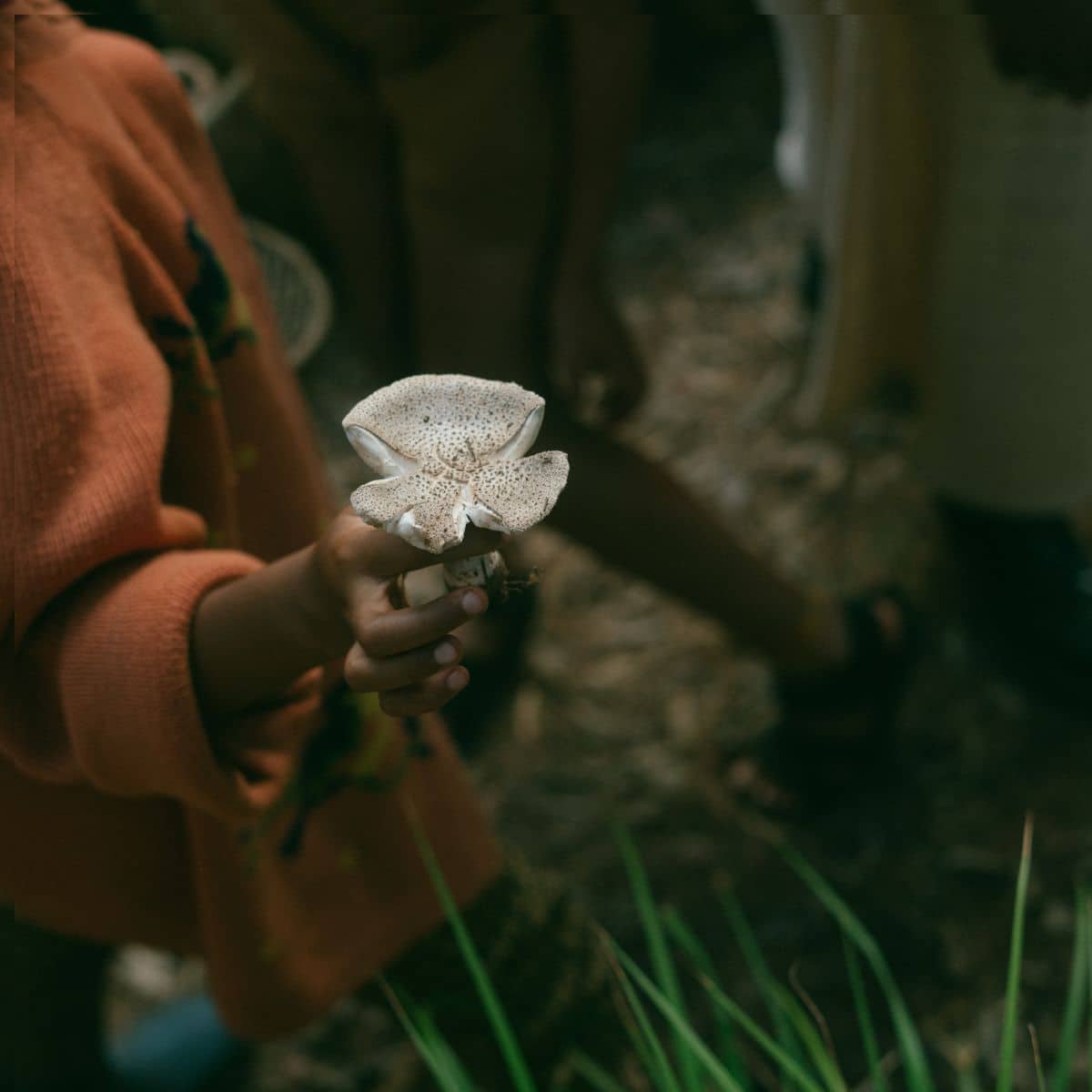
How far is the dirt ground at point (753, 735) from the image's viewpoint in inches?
43.2

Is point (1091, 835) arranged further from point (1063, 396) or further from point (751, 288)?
point (751, 288)

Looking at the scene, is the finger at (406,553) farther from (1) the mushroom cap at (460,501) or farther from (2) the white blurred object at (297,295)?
(2) the white blurred object at (297,295)

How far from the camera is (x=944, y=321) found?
1119 mm

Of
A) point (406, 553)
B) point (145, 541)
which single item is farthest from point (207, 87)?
point (406, 553)

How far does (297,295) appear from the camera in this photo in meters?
1.06

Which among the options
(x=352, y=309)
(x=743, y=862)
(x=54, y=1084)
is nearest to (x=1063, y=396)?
(x=743, y=862)

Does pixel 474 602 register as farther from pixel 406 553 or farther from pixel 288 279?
pixel 288 279

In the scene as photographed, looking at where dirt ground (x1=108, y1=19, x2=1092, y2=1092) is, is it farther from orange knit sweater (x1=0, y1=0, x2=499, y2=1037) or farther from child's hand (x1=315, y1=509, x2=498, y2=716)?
child's hand (x1=315, y1=509, x2=498, y2=716)

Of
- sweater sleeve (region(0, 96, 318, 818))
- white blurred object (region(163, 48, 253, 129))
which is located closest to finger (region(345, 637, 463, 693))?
sweater sleeve (region(0, 96, 318, 818))

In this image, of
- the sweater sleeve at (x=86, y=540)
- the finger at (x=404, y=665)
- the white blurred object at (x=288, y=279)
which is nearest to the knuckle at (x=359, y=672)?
the finger at (x=404, y=665)

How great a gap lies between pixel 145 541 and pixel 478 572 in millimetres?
194

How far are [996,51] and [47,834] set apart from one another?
88 centimetres

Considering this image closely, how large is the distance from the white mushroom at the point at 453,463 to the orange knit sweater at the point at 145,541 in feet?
0.53

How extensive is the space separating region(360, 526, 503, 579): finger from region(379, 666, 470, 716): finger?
1.6 inches
